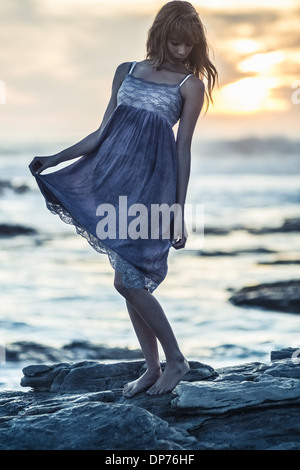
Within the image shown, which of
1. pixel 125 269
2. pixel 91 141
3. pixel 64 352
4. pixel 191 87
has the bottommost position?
pixel 64 352

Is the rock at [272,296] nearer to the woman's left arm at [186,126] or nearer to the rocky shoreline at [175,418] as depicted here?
the rocky shoreline at [175,418]

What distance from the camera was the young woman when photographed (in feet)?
13.3

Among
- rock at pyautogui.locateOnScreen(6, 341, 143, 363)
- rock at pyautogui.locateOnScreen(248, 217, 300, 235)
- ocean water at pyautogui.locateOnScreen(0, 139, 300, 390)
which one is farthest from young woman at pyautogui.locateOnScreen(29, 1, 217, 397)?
→ rock at pyautogui.locateOnScreen(248, 217, 300, 235)

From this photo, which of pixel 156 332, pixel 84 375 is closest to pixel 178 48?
pixel 156 332

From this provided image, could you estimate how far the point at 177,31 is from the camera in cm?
397

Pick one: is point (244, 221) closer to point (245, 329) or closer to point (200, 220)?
point (200, 220)

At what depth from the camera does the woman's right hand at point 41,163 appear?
13.9 ft

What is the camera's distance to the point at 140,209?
4.04 m

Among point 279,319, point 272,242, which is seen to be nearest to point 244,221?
point 272,242

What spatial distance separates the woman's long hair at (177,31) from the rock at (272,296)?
642cm

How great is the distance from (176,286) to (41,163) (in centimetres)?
774

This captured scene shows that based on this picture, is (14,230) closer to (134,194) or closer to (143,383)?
(143,383)
